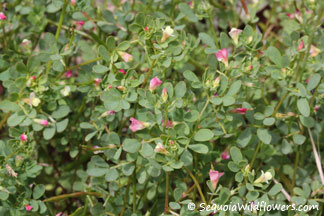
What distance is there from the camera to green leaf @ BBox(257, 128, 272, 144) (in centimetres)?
168

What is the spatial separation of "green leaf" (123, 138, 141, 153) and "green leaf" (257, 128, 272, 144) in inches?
19.6

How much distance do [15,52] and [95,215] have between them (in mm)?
864

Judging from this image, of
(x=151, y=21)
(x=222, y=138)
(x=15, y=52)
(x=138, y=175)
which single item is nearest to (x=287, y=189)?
(x=222, y=138)

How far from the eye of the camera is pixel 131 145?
1.57 meters

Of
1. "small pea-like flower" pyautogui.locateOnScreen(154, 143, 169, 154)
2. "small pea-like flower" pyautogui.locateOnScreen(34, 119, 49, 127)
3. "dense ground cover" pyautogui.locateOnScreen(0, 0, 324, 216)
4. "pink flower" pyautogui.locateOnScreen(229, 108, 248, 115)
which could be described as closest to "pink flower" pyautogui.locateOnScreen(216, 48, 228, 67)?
"dense ground cover" pyautogui.locateOnScreen(0, 0, 324, 216)

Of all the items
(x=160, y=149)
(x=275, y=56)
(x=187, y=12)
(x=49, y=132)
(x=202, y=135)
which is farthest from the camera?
(x=187, y=12)

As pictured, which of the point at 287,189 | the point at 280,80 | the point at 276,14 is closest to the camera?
the point at 280,80

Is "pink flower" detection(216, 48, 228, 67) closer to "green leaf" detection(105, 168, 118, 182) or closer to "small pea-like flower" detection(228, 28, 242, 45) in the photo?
"small pea-like flower" detection(228, 28, 242, 45)

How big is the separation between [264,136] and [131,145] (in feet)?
1.78

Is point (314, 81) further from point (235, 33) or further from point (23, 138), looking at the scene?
point (23, 138)

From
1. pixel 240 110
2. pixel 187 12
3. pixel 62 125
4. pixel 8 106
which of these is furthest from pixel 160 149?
pixel 187 12

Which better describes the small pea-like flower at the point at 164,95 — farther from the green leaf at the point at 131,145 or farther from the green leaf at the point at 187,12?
the green leaf at the point at 187,12

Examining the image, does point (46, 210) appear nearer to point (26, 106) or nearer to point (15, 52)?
point (26, 106)

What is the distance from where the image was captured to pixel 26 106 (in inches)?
68.3
